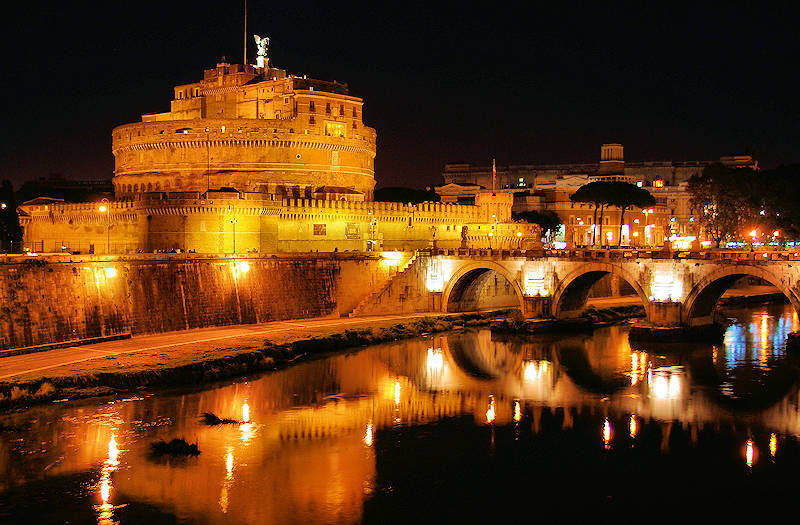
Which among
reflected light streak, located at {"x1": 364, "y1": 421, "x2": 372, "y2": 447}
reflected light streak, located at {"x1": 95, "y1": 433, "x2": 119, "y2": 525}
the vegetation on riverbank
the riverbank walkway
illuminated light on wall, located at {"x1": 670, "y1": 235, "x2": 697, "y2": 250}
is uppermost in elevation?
illuminated light on wall, located at {"x1": 670, "y1": 235, "x2": 697, "y2": 250}

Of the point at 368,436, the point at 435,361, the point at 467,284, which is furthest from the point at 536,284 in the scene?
the point at 368,436

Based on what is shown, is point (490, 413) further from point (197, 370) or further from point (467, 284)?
point (467, 284)

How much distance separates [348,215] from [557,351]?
18161 millimetres

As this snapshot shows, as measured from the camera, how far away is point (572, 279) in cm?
4156

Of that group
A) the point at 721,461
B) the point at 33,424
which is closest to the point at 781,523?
the point at 721,461

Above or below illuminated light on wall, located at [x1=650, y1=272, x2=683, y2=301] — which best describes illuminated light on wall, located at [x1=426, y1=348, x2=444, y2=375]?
below

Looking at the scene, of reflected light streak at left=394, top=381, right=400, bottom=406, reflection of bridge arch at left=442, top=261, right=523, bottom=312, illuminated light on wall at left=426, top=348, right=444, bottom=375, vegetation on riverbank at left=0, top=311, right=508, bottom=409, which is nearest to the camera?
vegetation on riverbank at left=0, top=311, right=508, bottom=409

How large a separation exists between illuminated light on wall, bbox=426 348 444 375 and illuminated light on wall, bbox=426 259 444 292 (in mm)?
10391

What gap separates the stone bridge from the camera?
117ft

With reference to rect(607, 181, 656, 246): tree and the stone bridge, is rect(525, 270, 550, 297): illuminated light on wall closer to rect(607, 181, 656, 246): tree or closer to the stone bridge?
the stone bridge

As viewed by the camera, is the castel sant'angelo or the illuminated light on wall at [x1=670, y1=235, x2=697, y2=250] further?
the illuminated light on wall at [x1=670, y1=235, x2=697, y2=250]

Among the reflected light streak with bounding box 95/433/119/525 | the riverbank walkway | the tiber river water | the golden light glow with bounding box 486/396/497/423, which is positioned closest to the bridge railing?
the tiber river water

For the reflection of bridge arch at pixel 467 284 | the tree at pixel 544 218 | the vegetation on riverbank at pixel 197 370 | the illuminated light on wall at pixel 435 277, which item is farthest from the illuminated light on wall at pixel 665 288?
the tree at pixel 544 218

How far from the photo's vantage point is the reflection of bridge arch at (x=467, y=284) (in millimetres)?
45594
